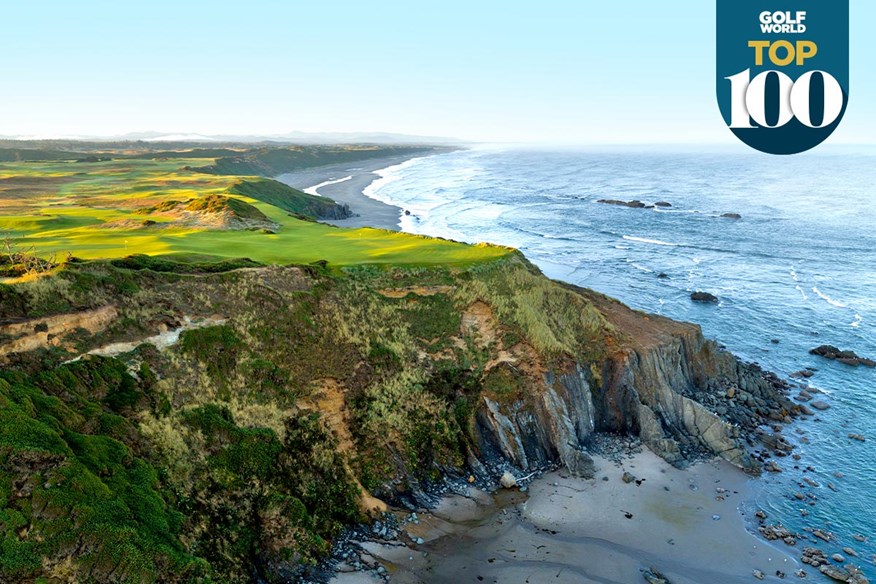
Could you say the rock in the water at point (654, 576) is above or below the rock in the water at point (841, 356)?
below

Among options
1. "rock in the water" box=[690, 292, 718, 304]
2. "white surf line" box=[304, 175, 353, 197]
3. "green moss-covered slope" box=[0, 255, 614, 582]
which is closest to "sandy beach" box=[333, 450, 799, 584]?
"green moss-covered slope" box=[0, 255, 614, 582]

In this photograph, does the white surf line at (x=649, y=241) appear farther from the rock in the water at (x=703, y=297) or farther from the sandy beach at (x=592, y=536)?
the sandy beach at (x=592, y=536)

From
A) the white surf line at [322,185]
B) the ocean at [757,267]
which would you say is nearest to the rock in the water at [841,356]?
the ocean at [757,267]

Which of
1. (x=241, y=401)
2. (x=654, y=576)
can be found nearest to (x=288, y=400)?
(x=241, y=401)

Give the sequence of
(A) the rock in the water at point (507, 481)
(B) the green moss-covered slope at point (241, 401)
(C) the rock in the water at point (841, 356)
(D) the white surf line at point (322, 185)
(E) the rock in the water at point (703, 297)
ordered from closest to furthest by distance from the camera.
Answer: (B) the green moss-covered slope at point (241, 401), (A) the rock in the water at point (507, 481), (C) the rock in the water at point (841, 356), (E) the rock in the water at point (703, 297), (D) the white surf line at point (322, 185)

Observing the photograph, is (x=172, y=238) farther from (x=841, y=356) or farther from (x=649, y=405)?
(x=841, y=356)

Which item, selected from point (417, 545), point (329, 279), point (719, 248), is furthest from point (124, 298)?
point (719, 248)

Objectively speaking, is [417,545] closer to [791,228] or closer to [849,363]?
[849,363]

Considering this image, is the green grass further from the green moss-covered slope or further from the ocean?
the ocean

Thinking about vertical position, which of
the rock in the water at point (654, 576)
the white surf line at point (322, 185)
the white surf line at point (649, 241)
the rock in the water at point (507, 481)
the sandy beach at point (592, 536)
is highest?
the white surf line at point (322, 185)
